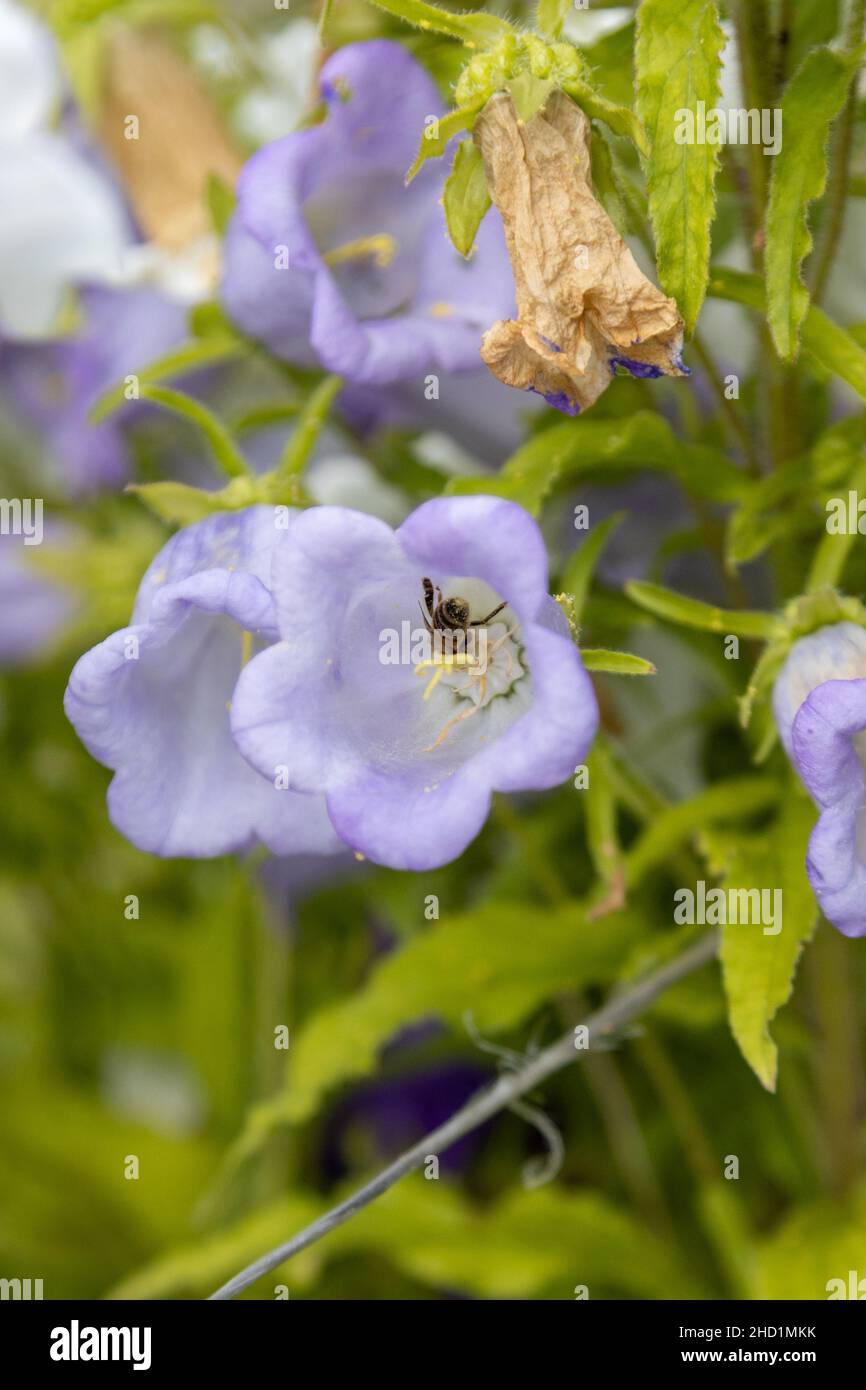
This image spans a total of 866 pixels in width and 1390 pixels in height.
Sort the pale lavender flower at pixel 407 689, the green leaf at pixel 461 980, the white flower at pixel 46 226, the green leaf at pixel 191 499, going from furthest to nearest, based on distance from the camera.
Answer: the white flower at pixel 46 226, the green leaf at pixel 461 980, the green leaf at pixel 191 499, the pale lavender flower at pixel 407 689

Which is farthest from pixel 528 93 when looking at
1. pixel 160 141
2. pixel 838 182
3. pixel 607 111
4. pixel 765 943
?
pixel 160 141

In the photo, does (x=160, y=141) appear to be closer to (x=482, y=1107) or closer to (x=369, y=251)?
(x=369, y=251)

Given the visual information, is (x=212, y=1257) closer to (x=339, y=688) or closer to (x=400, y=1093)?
(x=400, y=1093)

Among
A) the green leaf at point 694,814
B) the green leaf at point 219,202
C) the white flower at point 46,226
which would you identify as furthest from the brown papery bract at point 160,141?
the green leaf at point 694,814

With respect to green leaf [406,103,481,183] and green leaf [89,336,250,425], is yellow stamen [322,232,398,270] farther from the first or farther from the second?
green leaf [406,103,481,183]

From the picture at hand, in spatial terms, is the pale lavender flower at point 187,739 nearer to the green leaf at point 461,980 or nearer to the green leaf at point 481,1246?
the green leaf at point 461,980

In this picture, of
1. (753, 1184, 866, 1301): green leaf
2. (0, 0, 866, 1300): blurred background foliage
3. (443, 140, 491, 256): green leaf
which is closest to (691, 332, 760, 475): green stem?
(0, 0, 866, 1300): blurred background foliage
